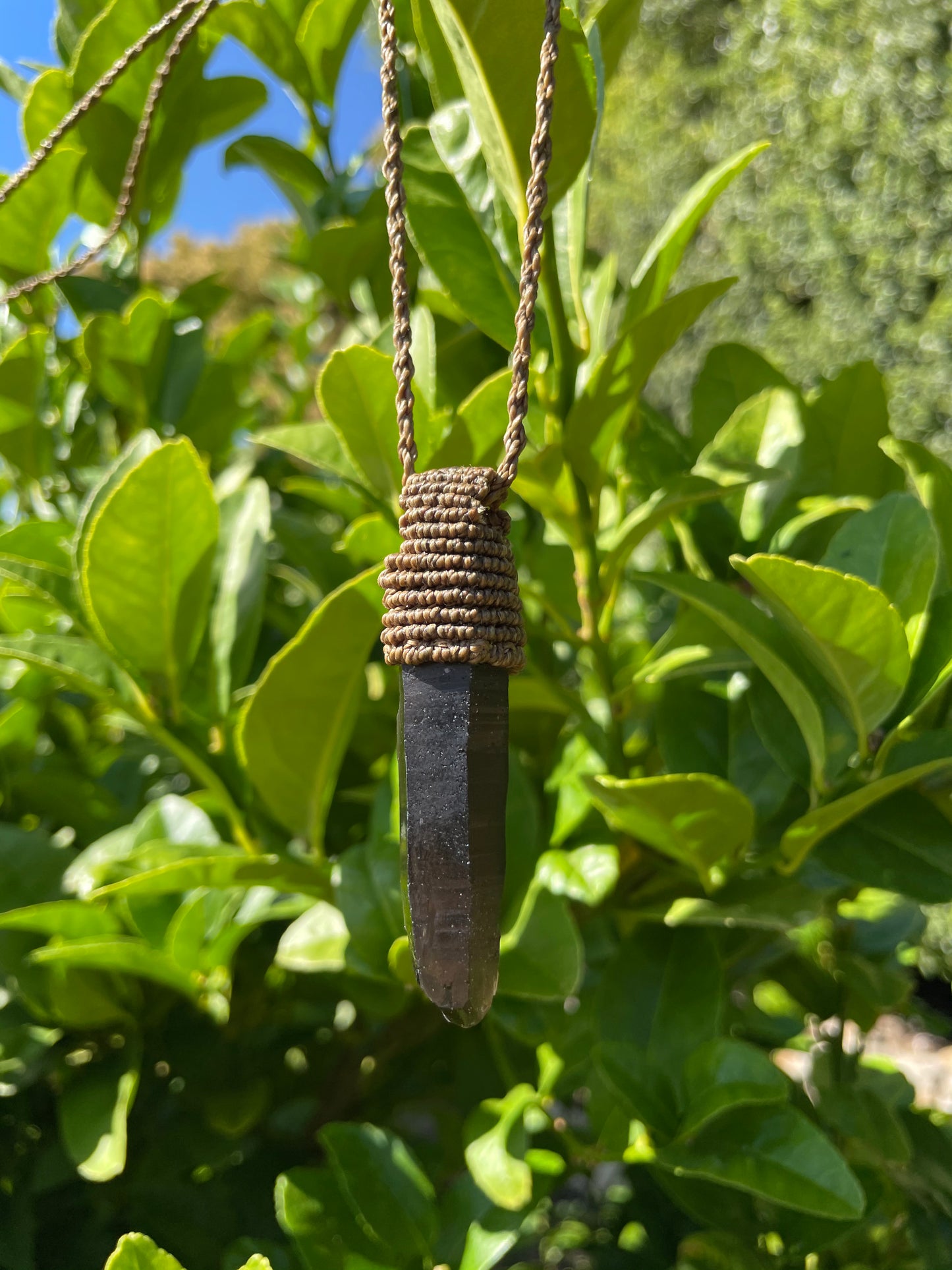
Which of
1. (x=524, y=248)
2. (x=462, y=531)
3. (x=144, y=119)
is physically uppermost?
(x=144, y=119)

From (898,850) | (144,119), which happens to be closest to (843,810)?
(898,850)

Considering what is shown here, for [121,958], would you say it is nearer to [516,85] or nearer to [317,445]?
[317,445]

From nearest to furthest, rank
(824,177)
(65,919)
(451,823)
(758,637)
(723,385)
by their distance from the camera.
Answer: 1. (451,823)
2. (758,637)
3. (65,919)
4. (723,385)
5. (824,177)

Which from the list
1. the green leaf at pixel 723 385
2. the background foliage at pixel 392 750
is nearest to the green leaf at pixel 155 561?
the background foliage at pixel 392 750

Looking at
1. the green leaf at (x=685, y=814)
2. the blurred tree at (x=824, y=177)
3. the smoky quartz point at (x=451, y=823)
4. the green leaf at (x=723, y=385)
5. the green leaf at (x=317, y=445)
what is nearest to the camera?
the smoky quartz point at (x=451, y=823)

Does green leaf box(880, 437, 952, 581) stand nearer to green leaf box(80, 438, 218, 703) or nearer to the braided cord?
the braided cord

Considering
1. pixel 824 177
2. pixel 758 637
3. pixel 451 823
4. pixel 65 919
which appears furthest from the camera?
pixel 824 177

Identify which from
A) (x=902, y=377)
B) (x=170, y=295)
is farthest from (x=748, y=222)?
(x=170, y=295)

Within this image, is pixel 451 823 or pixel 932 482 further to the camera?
pixel 932 482

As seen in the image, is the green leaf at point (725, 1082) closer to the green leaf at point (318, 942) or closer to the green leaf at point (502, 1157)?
the green leaf at point (502, 1157)
